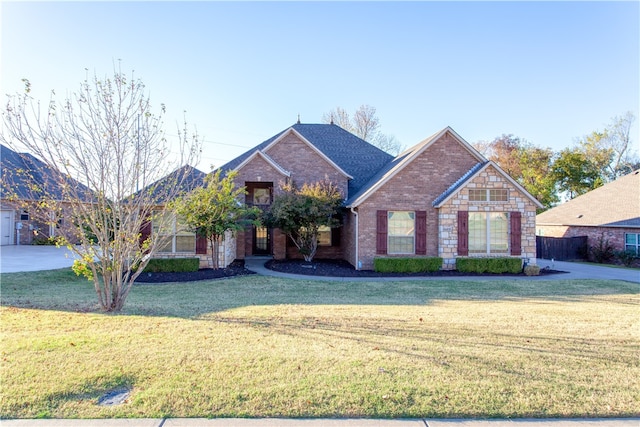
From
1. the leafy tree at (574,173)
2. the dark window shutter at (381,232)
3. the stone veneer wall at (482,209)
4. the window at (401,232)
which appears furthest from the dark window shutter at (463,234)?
the leafy tree at (574,173)

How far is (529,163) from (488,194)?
2416 centimetres

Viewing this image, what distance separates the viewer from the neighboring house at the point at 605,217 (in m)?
20.2

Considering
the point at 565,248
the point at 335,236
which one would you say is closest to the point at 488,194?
the point at 335,236

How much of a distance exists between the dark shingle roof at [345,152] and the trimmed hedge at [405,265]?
6.14 metres

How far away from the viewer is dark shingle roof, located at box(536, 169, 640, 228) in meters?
20.7

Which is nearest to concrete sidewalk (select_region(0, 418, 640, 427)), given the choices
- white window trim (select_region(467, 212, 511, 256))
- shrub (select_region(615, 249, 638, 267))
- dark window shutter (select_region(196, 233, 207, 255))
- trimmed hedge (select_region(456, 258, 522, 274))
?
trimmed hedge (select_region(456, 258, 522, 274))

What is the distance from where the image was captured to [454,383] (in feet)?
12.7

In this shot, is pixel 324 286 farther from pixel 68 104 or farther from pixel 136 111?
pixel 68 104

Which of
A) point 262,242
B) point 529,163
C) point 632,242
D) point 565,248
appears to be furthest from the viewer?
point 529,163

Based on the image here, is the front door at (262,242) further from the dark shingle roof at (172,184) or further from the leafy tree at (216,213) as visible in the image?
the dark shingle roof at (172,184)

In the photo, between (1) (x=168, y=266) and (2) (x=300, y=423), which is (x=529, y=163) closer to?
(1) (x=168, y=266)

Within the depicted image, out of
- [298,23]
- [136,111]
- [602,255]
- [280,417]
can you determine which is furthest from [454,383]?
[602,255]

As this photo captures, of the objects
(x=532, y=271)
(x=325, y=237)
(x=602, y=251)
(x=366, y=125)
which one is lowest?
(x=532, y=271)

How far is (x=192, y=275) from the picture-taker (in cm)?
1389
